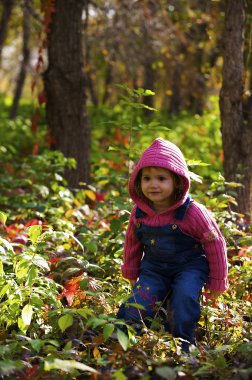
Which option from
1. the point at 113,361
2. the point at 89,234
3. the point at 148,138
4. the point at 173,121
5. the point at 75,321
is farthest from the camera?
the point at 173,121

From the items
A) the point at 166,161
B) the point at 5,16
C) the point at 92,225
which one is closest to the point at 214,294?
the point at 166,161

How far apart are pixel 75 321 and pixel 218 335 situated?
0.86 m

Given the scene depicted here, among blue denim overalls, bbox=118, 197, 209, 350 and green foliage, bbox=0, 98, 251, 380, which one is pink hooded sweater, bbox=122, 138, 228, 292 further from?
green foliage, bbox=0, 98, 251, 380

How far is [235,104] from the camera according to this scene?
5535 millimetres

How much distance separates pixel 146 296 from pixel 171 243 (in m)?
0.35

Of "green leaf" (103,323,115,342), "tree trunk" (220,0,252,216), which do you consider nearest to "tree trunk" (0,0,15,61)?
"tree trunk" (220,0,252,216)

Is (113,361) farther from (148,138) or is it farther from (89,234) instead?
(148,138)

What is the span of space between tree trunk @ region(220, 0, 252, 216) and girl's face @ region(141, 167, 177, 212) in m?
1.98

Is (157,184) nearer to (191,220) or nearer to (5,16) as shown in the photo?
(191,220)

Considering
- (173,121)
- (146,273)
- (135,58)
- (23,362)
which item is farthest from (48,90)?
(173,121)

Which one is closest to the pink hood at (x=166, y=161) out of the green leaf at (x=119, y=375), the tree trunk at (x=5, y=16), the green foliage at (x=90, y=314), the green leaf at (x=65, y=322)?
the green foliage at (x=90, y=314)

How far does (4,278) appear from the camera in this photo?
3.48 metres

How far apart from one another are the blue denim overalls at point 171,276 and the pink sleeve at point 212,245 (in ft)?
0.20

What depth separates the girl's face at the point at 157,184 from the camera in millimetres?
3578
